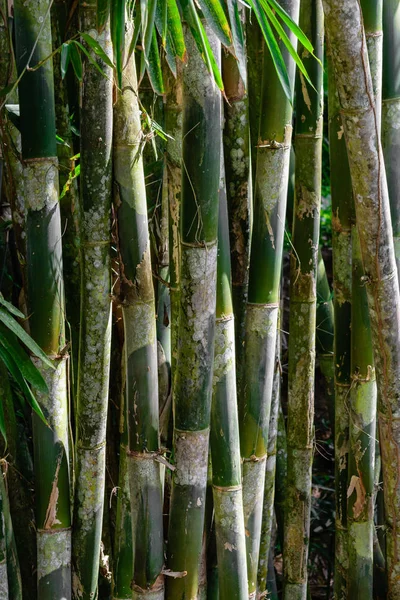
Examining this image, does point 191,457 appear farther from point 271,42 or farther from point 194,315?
point 271,42

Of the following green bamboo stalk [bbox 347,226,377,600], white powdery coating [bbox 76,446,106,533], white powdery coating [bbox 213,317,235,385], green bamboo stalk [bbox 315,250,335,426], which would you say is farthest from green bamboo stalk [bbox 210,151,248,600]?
green bamboo stalk [bbox 315,250,335,426]

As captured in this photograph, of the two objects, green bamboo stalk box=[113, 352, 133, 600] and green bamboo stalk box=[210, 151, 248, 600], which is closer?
green bamboo stalk box=[210, 151, 248, 600]

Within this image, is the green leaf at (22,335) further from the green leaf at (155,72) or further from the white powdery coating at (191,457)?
the green leaf at (155,72)

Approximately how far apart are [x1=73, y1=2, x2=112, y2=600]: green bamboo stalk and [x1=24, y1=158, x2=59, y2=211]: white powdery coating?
0.05m

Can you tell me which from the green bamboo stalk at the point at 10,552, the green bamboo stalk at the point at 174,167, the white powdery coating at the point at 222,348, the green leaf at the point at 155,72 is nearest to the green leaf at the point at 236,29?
the green leaf at the point at 155,72

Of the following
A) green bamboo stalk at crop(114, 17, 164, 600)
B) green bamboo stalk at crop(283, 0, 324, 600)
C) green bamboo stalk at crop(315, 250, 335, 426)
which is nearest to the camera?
green bamboo stalk at crop(114, 17, 164, 600)

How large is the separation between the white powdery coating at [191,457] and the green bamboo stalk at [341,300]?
47 centimetres

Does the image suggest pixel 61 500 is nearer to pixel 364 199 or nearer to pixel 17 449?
pixel 17 449

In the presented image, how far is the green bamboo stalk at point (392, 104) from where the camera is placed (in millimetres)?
1652

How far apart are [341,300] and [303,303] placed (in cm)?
10

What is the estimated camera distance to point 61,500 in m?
1.49

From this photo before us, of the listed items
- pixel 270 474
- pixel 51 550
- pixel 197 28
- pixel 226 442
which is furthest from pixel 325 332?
pixel 197 28

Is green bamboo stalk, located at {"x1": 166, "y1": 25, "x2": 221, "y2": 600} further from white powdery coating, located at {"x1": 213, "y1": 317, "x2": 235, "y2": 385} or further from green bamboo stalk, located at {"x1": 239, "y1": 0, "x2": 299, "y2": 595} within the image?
green bamboo stalk, located at {"x1": 239, "y1": 0, "x2": 299, "y2": 595}

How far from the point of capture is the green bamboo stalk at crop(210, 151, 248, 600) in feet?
4.88
